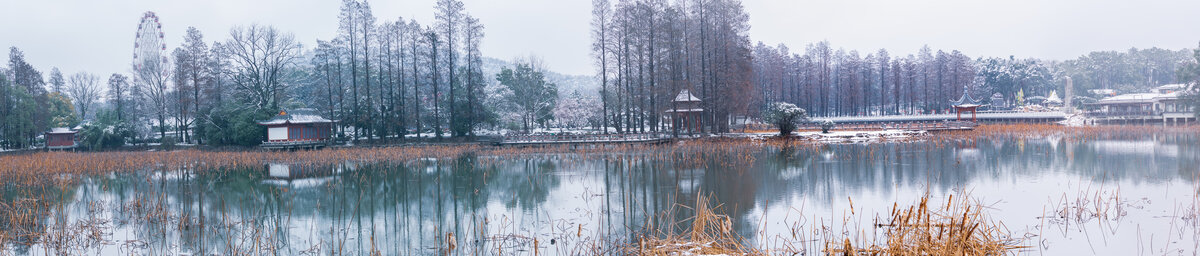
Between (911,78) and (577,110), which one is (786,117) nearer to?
(577,110)

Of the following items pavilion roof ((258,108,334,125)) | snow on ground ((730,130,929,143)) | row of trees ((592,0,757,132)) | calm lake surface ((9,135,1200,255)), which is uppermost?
row of trees ((592,0,757,132))

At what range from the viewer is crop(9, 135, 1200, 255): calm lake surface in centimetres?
898

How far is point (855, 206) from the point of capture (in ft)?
37.6

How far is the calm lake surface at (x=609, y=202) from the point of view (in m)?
8.98

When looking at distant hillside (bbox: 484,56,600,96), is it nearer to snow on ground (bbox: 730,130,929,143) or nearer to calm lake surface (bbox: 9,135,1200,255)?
snow on ground (bbox: 730,130,929,143)

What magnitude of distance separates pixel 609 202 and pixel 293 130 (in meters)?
29.4

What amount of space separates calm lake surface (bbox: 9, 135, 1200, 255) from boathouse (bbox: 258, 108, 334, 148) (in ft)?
39.9

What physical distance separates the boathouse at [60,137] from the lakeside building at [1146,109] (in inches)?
2811

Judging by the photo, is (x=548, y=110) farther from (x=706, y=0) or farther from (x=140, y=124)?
(x=140, y=124)

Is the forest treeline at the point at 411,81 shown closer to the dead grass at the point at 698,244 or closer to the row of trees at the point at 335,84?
the row of trees at the point at 335,84

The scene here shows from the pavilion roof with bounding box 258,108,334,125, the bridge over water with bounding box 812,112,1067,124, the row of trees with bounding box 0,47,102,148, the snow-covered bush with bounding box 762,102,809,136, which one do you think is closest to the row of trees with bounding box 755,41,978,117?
the bridge over water with bounding box 812,112,1067,124

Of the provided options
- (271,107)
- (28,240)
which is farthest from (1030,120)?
(28,240)

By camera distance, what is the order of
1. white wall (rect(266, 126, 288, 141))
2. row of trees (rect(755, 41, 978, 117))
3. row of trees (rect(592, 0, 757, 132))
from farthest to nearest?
row of trees (rect(755, 41, 978, 117))
white wall (rect(266, 126, 288, 141))
row of trees (rect(592, 0, 757, 132))

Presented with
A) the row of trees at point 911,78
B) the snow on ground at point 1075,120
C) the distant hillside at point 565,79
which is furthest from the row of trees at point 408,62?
the distant hillside at point 565,79
